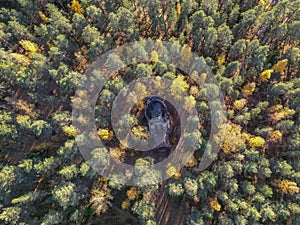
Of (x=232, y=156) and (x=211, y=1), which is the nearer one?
(x=232, y=156)

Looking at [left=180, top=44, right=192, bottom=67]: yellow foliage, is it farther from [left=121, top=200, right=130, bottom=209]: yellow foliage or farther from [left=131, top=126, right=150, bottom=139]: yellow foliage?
[left=121, top=200, right=130, bottom=209]: yellow foliage

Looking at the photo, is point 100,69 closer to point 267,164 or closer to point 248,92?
point 248,92

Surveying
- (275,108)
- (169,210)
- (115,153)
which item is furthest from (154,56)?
(169,210)

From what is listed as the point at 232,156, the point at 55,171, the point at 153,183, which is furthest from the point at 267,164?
the point at 55,171

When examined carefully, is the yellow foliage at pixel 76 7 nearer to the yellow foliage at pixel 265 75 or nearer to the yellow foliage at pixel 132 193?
the yellow foliage at pixel 132 193

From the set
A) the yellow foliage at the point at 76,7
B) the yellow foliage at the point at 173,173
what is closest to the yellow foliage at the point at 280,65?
the yellow foliage at the point at 173,173

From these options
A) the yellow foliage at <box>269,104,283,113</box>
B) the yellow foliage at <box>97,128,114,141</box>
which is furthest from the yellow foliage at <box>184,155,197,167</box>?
the yellow foliage at <box>269,104,283,113</box>

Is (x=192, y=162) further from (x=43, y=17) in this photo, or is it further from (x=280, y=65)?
(x=43, y=17)
